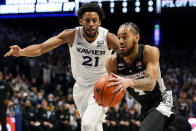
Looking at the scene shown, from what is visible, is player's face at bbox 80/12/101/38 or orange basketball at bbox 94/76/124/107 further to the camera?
player's face at bbox 80/12/101/38

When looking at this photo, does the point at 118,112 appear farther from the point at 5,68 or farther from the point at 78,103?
the point at 78,103

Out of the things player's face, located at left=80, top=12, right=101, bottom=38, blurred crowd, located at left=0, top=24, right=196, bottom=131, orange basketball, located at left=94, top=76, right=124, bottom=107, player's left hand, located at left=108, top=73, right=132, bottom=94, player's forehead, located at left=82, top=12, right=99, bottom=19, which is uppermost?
player's forehead, located at left=82, top=12, right=99, bottom=19

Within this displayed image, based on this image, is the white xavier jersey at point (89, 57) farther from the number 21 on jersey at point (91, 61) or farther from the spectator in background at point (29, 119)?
the spectator in background at point (29, 119)

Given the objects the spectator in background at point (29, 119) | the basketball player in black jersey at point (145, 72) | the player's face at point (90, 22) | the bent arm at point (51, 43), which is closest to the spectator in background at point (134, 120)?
the spectator in background at point (29, 119)

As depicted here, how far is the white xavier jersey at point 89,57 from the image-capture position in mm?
5035

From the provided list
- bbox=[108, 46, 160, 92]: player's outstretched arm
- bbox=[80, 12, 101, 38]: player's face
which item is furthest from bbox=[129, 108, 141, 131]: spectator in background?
bbox=[108, 46, 160, 92]: player's outstretched arm

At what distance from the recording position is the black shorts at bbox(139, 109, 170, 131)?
4.08 m

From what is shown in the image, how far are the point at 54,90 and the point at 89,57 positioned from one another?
8.04m

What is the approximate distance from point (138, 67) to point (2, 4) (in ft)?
19.9

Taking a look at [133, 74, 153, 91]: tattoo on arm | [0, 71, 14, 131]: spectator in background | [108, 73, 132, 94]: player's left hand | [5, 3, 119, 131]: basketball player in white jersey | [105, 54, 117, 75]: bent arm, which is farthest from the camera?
[0, 71, 14, 131]: spectator in background

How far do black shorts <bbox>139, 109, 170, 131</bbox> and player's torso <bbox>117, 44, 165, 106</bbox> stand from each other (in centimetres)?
17

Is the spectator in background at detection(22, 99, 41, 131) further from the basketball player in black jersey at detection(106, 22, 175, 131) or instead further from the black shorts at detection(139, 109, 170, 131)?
the black shorts at detection(139, 109, 170, 131)

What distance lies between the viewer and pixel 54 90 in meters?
12.9

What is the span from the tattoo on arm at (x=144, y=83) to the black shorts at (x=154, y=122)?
521mm
